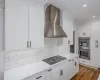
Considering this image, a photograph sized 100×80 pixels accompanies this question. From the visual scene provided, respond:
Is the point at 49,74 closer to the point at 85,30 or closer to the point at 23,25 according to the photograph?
the point at 23,25

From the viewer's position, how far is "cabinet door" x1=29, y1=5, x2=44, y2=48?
5.75 feet

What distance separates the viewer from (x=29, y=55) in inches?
83.2

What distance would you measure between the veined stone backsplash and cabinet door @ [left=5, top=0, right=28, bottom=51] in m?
0.36

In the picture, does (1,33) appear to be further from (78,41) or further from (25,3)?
(78,41)

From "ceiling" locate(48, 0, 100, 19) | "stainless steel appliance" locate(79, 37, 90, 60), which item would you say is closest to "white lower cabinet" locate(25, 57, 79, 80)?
"ceiling" locate(48, 0, 100, 19)

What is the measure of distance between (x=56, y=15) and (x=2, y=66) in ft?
6.61

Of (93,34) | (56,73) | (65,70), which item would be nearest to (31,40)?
(56,73)

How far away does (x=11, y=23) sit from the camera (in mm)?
1430

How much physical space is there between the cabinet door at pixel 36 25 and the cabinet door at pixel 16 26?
12cm

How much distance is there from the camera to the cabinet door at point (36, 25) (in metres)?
1.75

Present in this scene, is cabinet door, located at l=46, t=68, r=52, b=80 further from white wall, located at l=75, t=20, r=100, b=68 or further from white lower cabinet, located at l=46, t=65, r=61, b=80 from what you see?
white wall, located at l=75, t=20, r=100, b=68

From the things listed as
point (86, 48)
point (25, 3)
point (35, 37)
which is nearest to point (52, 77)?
point (35, 37)

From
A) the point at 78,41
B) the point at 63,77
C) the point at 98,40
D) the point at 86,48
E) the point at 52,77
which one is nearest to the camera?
the point at 52,77

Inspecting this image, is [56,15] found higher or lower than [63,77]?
higher
